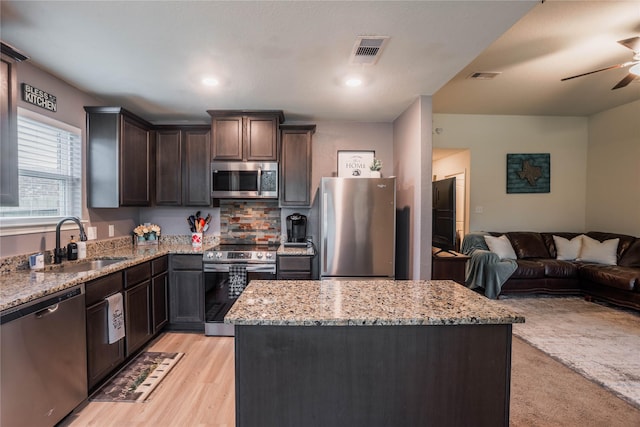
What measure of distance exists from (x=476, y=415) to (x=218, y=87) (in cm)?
296

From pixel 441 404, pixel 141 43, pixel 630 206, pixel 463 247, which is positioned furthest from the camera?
pixel 463 247

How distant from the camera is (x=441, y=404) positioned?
1.20 metres

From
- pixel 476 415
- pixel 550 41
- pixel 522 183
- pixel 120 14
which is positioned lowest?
pixel 476 415

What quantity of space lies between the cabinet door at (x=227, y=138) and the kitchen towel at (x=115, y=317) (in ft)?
5.81

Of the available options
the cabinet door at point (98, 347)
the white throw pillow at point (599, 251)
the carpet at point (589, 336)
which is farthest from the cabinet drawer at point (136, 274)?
the white throw pillow at point (599, 251)

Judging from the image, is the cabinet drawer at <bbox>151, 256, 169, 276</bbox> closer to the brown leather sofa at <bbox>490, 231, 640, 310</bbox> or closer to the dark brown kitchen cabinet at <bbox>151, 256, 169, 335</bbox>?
the dark brown kitchen cabinet at <bbox>151, 256, 169, 335</bbox>

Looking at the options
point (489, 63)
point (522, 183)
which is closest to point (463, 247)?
point (522, 183)

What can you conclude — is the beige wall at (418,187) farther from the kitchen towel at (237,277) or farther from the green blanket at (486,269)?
the kitchen towel at (237,277)

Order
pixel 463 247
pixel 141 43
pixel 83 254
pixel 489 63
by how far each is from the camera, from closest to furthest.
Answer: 1. pixel 141 43
2. pixel 83 254
3. pixel 489 63
4. pixel 463 247

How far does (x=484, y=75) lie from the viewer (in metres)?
3.26

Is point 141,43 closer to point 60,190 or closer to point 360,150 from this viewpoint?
point 60,190

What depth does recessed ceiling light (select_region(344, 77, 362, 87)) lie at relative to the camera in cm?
248

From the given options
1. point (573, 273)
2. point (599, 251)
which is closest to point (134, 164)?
point (573, 273)

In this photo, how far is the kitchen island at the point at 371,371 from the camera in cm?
118
